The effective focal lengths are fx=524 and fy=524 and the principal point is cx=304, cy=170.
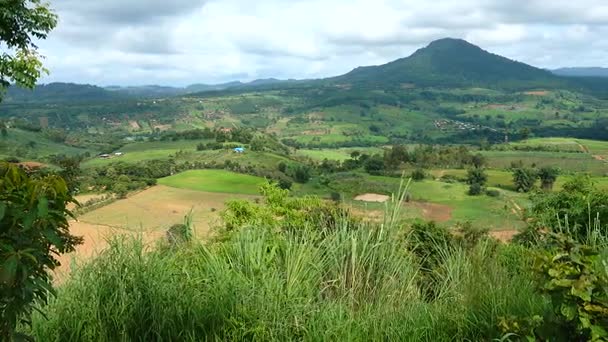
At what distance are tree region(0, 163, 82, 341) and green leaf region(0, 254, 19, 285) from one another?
0.05 ft

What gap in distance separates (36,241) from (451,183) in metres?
64.3

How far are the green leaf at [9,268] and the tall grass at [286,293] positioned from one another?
1.48m

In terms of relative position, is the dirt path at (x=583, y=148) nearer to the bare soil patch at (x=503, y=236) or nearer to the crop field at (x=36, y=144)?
the bare soil patch at (x=503, y=236)

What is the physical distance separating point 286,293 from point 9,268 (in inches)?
81.3

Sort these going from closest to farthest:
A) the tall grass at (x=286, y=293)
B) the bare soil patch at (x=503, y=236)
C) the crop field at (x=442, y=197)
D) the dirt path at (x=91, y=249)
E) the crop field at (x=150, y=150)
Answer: the tall grass at (x=286, y=293), the dirt path at (x=91, y=249), the bare soil patch at (x=503, y=236), the crop field at (x=442, y=197), the crop field at (x=150, y=150)

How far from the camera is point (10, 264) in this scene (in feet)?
5.95

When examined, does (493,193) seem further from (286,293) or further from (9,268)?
(9,268)

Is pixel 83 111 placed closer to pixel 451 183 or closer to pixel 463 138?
pixel 463 138

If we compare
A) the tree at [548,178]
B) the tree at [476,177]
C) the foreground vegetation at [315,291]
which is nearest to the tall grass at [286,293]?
the foreground vegetation at [315,291]

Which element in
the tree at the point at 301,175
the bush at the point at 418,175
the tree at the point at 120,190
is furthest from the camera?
the bush at the point at 418,175

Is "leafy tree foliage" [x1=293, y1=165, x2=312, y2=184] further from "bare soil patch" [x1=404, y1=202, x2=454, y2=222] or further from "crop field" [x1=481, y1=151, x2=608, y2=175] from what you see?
"crop field" [x1=481, y1=151, x2=608, y2=175]

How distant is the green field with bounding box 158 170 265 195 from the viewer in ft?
185

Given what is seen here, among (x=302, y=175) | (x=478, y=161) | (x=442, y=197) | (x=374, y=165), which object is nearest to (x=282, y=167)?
(x=302, y=175)

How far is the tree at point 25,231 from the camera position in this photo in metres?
1.94
